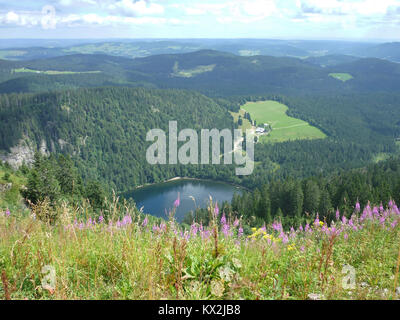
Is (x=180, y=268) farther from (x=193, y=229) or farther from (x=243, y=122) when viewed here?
(x=243, y=122)

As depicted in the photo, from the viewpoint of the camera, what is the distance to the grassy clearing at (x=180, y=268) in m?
3.54

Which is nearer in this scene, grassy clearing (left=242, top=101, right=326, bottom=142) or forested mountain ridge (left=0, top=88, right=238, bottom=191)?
forested mountain ridge (left=0, top=88, right=238, bottom=191)

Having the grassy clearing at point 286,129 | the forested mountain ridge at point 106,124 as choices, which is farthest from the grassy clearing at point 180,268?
the grassy clearing at point 286,129

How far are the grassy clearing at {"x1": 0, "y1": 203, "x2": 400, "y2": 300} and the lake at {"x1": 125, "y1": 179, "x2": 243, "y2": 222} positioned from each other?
3012 inches

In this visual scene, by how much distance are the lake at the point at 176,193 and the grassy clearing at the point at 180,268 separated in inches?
3012

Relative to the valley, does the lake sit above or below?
below

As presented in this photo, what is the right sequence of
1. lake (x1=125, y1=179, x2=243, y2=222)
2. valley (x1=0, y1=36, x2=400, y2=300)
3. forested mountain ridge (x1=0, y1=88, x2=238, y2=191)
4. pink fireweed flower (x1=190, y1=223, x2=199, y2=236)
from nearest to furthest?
1. valley (x1=0, y1=36, x2=400, y2=300)
2. pink fireweed flower (x1=190, y1=223, x2=199, y2=236)
3. lake (x1=125, y1=179, x2=243, y2=222)
4. forested mountain ridge (x1=0, y1=88, x2=238, y2=191)

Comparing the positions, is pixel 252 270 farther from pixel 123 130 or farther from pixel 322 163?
pixel 123 130

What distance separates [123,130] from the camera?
6383 inches

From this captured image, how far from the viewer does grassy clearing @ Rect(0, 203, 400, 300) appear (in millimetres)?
3537

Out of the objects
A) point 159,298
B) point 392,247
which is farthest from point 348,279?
point 159,298

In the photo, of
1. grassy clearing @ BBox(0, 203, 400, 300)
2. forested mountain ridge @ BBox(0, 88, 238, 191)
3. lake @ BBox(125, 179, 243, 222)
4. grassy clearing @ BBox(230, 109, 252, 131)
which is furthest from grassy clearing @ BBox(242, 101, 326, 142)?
grassy clearing @ BBox(0, 203, 400, 300)

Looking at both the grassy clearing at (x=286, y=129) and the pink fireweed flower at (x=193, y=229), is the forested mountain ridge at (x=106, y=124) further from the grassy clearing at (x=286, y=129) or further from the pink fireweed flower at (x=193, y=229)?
the pink fireweed flower at (x=193, y=229)

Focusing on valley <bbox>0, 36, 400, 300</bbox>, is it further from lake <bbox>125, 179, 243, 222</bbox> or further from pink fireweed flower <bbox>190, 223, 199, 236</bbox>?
lake <bbox>125, 179, 243, 222</bbox>
